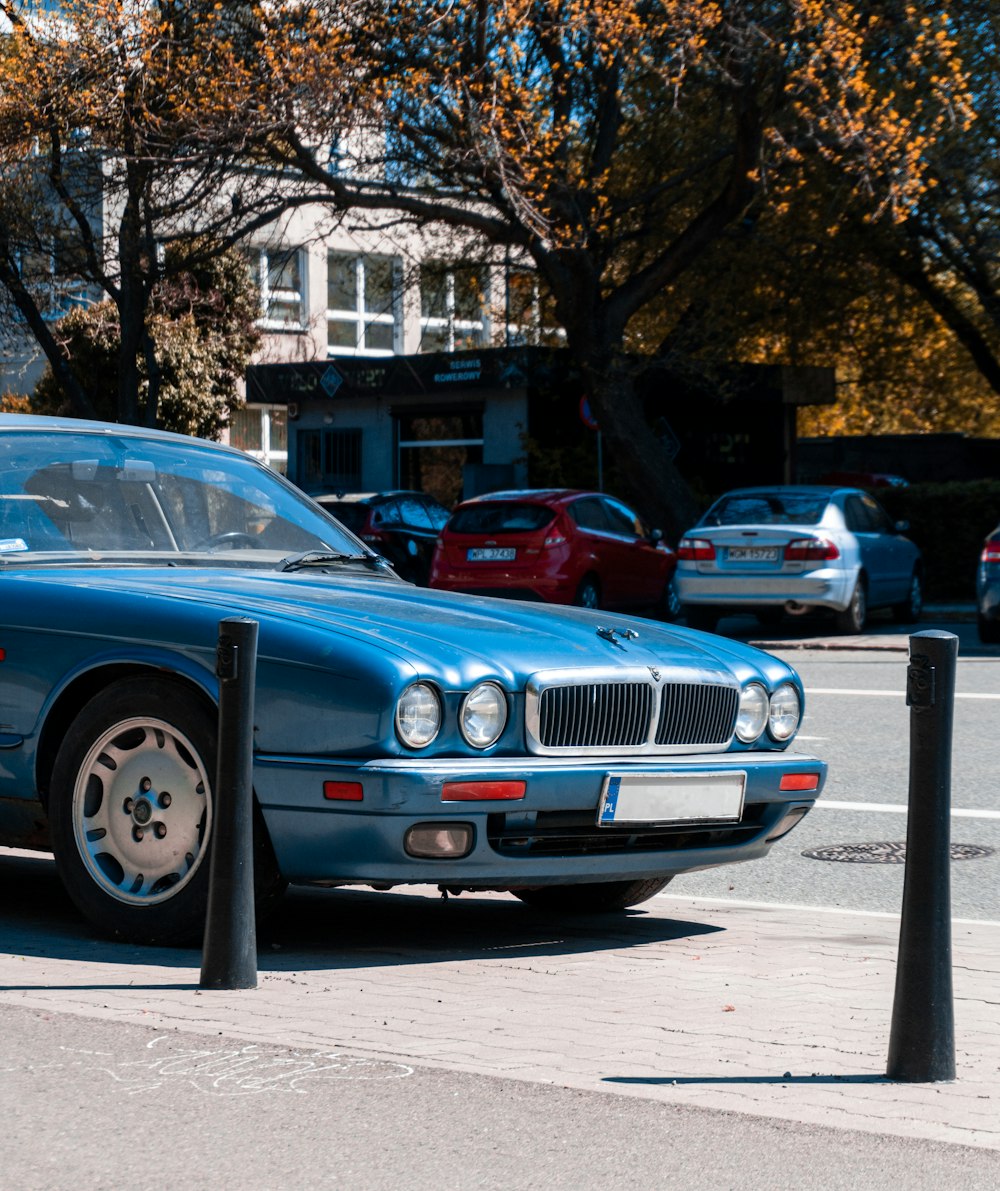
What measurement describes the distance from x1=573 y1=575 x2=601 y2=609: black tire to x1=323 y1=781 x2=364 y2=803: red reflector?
1645 cm

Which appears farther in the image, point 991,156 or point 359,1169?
point 991,156

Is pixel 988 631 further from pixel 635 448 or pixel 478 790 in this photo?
pixel 478 790

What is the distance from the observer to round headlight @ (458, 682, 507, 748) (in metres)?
5.57

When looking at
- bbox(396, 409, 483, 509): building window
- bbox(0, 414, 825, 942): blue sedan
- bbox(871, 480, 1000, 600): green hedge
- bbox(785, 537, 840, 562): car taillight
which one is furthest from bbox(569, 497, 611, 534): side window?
bbox(0, 414, 825, 942): blue sedan

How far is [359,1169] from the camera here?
12.4 ft

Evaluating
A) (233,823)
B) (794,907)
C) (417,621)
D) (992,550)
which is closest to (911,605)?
(992,550)

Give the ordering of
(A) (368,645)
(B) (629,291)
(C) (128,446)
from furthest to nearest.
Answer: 1. (B) (629,291)
2. (C) (128,446)
3. (A) (368,645)

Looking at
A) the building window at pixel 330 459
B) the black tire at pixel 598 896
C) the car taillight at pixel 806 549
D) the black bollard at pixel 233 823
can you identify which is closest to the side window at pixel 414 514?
the building window at pixel 330 459

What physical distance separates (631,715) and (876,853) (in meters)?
2.73

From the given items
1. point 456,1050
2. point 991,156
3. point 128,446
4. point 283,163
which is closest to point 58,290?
point 283,163

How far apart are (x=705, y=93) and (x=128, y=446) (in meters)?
21.8

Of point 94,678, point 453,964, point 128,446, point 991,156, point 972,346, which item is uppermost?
point 991,156

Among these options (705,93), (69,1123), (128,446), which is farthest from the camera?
(705,93)

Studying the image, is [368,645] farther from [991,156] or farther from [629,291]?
[991,156]
